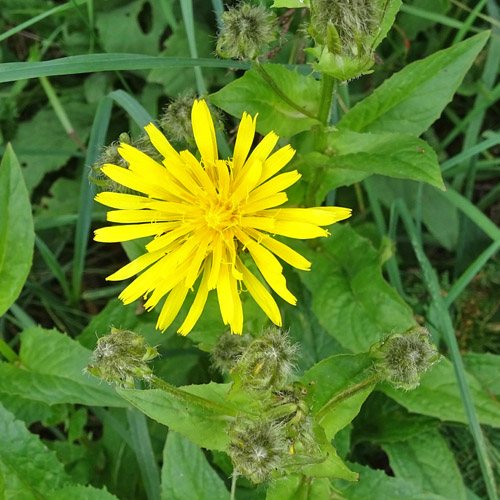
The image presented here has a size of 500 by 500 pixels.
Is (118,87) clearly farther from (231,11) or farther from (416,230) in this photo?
(416,230)

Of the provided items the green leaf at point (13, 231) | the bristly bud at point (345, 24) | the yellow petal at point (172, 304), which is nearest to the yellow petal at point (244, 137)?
the bristly bud at point (345, 24)

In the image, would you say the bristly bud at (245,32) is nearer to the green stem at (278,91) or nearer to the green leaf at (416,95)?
the green stem at (278,91)

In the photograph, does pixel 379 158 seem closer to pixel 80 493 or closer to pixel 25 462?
pixel 80 493

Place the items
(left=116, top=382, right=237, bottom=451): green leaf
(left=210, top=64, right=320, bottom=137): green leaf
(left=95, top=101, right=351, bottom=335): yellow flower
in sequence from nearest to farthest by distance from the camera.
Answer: (left=116, top=382, right=237, bottom=451): green leaf → (left=95, top=101, right=351, bottom=335): yellow flower → (left=210, top=64, right=320, bottom=137): green leaf

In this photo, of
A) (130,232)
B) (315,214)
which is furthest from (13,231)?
(315,214)

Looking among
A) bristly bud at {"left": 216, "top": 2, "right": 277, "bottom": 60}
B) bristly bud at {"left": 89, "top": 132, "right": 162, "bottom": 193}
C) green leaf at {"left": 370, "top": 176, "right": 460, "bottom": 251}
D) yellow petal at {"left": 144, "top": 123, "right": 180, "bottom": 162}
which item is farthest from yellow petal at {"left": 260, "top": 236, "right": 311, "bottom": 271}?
green leaf at {"left": 370, "top": 176, "right": 460, "bottom": 251}

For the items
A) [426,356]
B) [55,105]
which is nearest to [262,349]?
[426,356]

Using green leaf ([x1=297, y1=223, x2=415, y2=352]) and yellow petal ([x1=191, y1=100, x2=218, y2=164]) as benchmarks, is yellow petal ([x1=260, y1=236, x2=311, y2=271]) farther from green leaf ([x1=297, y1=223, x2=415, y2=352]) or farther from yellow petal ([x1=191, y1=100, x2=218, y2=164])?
green leaf ([x1=297, y1=223, x2=415, y2=352])
